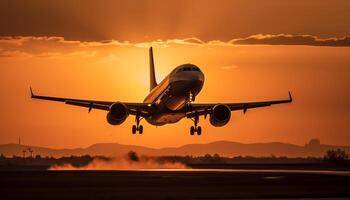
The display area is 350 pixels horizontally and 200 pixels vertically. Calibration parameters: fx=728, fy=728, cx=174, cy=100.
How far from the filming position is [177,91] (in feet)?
274

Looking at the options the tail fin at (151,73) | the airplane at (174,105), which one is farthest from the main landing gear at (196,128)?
the tail fin at (151,73)

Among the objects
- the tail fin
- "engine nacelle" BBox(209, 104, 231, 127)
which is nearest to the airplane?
"engine nacelle" BBox(209, 104, 231, 127)

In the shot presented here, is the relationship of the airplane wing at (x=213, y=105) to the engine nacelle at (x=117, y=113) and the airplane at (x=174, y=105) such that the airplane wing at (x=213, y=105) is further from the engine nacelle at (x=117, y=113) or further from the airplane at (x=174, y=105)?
the engine nacelle at (x=117, y=113)

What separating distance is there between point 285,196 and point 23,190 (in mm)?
16339

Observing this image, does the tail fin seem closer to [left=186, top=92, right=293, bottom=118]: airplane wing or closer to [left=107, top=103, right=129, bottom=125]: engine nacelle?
[left=186, top=92, right=293, bottom=118]: airplane wing

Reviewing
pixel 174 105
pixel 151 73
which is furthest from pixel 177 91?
pixel 151 73

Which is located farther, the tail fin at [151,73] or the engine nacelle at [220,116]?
the tail fin at [151,73]

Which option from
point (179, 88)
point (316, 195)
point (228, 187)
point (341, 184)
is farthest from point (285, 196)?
point (179, 88)

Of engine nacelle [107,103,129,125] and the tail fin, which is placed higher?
the tail fin

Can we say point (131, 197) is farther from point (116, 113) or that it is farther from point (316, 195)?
point (116, 113)

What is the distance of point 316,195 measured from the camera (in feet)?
134

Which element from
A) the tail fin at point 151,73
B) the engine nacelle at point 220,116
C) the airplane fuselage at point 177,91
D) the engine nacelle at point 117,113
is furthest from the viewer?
the tail fin at point 151,73

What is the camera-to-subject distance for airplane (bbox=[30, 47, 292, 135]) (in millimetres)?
83250

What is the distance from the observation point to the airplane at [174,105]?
83250 millimetres
